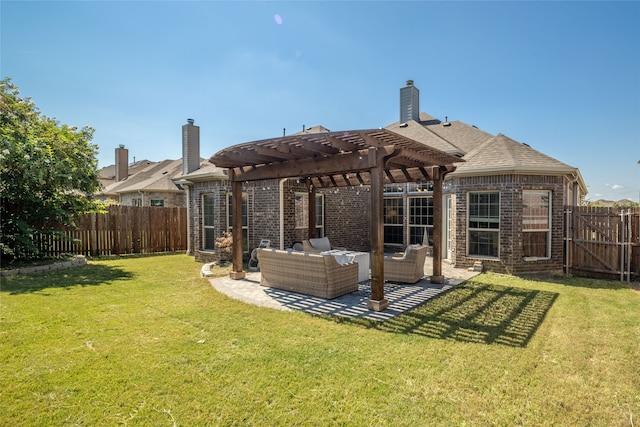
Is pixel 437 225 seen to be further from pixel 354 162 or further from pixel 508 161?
pixel 508 161

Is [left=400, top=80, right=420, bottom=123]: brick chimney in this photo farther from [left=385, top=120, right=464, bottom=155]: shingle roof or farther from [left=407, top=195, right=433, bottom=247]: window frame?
[left=407, top=195, right=433, bottom=247]: window frame

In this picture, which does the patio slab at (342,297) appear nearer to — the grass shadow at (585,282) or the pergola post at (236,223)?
the pergola post at (236,223)

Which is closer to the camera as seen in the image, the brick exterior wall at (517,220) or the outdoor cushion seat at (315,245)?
the outdoor cushion seat at (315,245)

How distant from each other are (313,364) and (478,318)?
3.07 m

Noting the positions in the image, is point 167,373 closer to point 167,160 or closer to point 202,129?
point 202,129

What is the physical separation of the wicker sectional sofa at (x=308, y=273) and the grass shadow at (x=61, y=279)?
4247 mm

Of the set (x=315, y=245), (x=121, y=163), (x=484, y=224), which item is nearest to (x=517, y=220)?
(x=484, y=224)

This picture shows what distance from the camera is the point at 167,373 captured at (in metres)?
3.29

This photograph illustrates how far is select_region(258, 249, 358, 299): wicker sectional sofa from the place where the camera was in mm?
6234

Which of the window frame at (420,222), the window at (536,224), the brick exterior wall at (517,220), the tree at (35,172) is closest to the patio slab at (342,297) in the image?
the brick exterior wall at (517,220)

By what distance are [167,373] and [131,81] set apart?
9578 mm

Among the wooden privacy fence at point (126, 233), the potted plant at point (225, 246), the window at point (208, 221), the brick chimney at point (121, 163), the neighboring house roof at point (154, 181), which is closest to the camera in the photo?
the potted plant at point (225, 246)

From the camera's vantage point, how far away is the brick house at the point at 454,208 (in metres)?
8.86

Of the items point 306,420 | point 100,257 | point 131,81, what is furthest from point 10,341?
point 100,257
